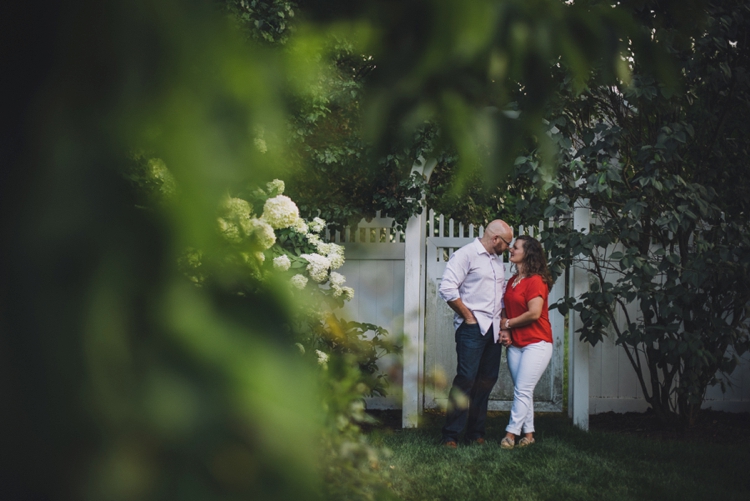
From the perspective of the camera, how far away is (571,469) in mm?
3842

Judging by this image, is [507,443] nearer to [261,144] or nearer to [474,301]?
[474,301]

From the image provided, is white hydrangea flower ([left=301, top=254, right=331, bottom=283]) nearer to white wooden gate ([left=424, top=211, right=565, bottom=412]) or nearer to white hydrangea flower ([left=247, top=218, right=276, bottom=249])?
white hydrangea flower ([left=247, top=218, right=276, bottom=249])

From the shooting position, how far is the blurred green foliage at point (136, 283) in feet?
1.03

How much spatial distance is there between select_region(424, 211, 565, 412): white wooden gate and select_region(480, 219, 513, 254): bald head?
81 centimetres

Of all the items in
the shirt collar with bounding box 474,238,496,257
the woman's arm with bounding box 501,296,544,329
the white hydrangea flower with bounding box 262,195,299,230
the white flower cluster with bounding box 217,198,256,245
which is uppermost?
the shirt collar with bounding box 474,238,496,257

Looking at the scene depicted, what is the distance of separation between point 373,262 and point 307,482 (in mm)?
5273

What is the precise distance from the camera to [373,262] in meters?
5.62

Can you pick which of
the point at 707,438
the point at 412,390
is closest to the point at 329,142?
the point at 412,390

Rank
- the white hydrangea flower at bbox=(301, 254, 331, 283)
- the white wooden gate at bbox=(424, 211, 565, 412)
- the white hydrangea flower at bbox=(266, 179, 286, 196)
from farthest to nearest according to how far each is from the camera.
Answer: the white wooden gate at bbox=(424, 211, 565, 412) < the white hydrangea flower at bbox=(301, 254, 331, 283) < the white hydrangea flower at bbox=(266, 179, 286, 196)

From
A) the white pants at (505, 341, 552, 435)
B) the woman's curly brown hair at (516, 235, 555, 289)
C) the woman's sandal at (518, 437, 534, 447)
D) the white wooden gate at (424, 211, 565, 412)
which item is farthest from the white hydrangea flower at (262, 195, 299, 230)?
the white wooden gate at (424, 211, 565, 412)

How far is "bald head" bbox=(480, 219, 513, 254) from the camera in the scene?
462cm

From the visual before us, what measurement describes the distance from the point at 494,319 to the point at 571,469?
122cm

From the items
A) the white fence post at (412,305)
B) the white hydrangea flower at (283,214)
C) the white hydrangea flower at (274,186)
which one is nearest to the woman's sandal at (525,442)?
the white fence post at (412,305)

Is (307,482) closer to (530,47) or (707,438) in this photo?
(530,47)
